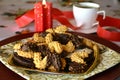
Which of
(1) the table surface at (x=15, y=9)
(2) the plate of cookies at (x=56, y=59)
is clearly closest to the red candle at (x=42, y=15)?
(1) the table surface at (x=15, y=9)

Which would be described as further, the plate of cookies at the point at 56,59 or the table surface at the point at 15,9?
the table surface at the point at 15,9

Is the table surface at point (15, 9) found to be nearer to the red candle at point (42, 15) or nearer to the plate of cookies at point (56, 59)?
the red candle at point (42, 15)

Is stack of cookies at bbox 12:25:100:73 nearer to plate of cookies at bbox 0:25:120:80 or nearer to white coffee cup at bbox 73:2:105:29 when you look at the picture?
plate of cookies at bbox 0:25:120:80

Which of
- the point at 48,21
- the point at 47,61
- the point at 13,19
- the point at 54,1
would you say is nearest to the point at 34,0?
the point at 54,1

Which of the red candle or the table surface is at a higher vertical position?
the red candle

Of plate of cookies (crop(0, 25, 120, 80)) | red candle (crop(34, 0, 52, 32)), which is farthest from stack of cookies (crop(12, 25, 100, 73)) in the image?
red candle (crop(34, 0, 52, 32))

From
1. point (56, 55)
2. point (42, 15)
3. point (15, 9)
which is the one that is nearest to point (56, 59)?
point (56, 55)
